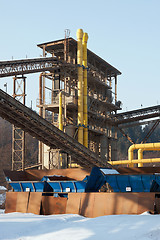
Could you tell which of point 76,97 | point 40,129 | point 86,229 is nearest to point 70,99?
point 76,97

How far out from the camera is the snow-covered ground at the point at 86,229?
9406 mm

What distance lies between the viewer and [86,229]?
10.4 meters

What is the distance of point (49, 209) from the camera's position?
612 inches

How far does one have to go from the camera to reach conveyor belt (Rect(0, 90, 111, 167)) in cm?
2262

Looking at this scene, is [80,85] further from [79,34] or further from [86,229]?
[86,229]

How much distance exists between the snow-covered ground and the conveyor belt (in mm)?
11518

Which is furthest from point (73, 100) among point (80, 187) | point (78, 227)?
point (78, 227)

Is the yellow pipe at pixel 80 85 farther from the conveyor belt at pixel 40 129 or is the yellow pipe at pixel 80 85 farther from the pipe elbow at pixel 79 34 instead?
the conveyor belt at pixel 40 129

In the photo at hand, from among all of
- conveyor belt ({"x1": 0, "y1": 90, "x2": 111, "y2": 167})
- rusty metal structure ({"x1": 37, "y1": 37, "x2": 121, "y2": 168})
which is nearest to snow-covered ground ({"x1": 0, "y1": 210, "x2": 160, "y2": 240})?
conveyor belt ({"x1": 0, "y1": 90, "x2": 111, "y2": 167})

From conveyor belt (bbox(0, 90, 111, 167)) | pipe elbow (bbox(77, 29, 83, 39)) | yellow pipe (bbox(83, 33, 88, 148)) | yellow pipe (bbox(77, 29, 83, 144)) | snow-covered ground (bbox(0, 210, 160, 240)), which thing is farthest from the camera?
pipe elbow (bbox(77, 29, 83, 39))

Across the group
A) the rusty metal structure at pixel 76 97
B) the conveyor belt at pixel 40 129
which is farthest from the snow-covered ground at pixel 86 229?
the rusty metal structure at pixel 76 97

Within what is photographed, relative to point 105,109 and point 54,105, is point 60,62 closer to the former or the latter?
point 54,105

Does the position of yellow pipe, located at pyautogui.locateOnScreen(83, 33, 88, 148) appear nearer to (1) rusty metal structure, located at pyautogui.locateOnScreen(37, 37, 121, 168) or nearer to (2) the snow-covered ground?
(1) rusty metal structure, located at pyautogui.locateOnScreen(37, 37, 121, 168)

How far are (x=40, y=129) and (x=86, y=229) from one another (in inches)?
592
